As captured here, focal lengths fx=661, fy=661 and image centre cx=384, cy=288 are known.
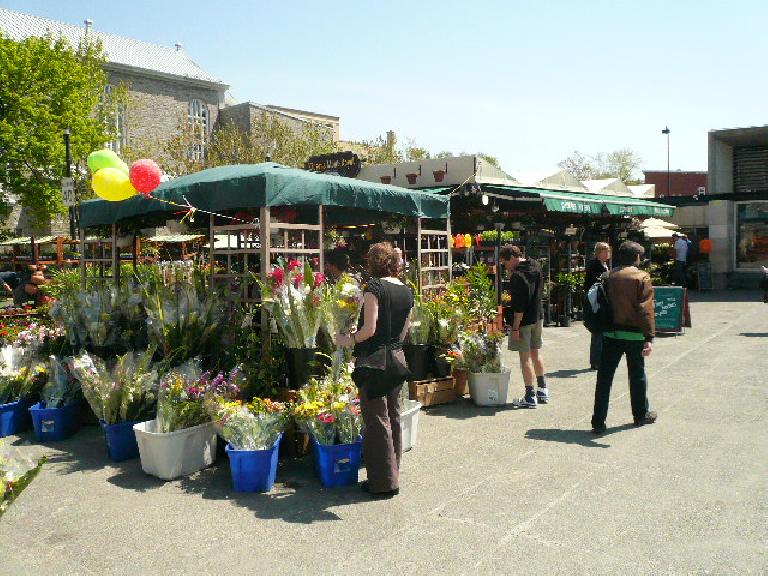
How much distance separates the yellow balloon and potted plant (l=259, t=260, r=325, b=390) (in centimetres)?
208

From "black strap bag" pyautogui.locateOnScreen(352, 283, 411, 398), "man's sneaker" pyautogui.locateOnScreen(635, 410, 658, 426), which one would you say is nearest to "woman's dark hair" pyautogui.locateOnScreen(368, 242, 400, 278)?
"black strap bag" pyautogui.locateOnScreen(352, 283, 411, 398)

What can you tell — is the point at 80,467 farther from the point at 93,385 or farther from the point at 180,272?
the point at 180,272

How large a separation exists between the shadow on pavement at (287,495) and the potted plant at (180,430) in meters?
0.14

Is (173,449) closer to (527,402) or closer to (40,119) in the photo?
(527,402)

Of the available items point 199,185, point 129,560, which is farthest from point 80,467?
point 199,185

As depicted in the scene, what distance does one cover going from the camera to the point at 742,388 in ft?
25.6

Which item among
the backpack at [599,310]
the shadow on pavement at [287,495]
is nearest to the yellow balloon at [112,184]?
the shadow on pavement at [287,495]

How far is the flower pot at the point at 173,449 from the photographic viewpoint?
513cm

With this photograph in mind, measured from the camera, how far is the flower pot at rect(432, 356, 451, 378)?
7.32 meters

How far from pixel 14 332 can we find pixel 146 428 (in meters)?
3.98

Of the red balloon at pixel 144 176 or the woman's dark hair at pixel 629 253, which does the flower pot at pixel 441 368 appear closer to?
the woman's dark hair at pixel 629 253

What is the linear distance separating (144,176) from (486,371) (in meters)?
4.10

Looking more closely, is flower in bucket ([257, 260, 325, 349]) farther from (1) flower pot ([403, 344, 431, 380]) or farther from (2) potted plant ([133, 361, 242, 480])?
(1) flower pot ([403, 344, 431, 380])

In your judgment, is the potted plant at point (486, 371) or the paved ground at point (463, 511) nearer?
the paved ground at point (463, 511)
